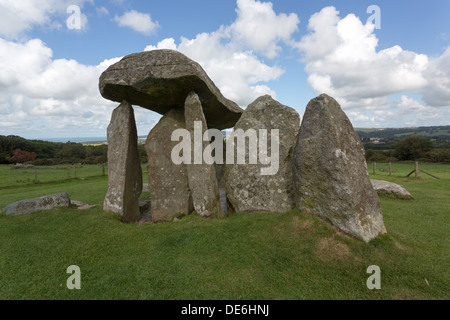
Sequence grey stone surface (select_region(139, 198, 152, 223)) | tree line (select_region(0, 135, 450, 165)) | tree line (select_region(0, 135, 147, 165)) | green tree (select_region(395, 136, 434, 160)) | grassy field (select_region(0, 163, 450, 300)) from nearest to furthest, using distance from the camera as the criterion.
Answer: grassy field (select_region(0, 163, 450, 300)) → grey stone surface (select_region(139, 198, 152, 223)) → tree line (select_region(0, 135, 450, 165)) → green tree (select_region(395, 136, 434, 160)) → tree line (select_region(0, 135, 147, 165))

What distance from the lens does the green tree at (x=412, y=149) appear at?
34375mm

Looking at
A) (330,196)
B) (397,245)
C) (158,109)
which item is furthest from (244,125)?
(397,245)

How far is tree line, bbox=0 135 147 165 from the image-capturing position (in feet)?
116

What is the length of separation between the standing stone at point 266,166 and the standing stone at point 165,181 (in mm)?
1453

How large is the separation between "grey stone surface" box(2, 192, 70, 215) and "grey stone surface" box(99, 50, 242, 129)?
3701 mm

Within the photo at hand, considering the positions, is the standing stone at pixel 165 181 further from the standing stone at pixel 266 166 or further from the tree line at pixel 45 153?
the tree line at pixel 45 153

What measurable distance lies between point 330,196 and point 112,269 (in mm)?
4579

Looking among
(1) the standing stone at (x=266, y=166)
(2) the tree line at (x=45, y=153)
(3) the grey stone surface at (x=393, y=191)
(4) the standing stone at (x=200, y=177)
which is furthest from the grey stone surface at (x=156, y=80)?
(2) the tree line at (x=45, y=153)

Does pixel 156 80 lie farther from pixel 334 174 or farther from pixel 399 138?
pixel 399 138

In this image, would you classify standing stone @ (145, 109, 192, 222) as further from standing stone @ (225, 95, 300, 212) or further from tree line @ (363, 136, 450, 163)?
tree line @ (363, 136, 450, 163)

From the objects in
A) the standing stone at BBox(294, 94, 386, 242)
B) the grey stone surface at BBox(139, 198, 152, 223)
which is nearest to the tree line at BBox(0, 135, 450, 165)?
the grey stone surface at BBox(139, 198, 152, 223)

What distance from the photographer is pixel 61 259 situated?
4984 millimetres

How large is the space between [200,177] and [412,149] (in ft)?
128
